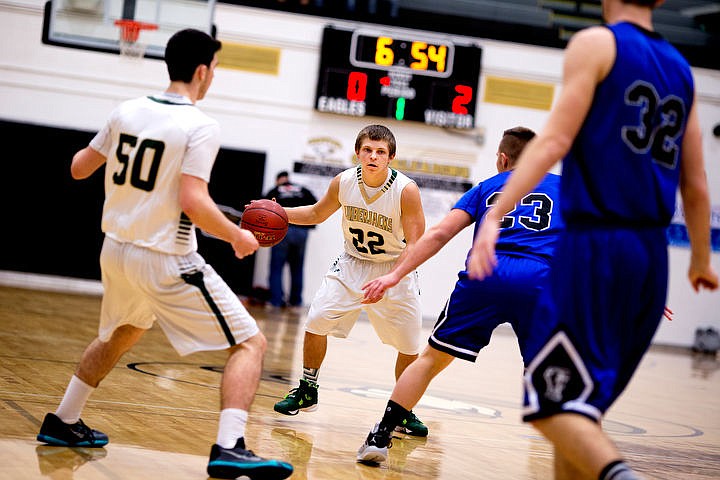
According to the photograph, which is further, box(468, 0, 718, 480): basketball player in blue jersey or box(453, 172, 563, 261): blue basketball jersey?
box(453, 172, 563, 261): blue basketball jersey

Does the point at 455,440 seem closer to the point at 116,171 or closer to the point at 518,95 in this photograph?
the point at 116,171

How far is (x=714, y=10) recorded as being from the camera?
55.1 feet

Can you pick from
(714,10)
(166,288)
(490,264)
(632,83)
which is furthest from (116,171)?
(714,10)

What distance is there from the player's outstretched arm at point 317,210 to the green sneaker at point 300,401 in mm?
974

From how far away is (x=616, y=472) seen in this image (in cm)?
A: 261

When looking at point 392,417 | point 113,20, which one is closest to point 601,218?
point 392,417

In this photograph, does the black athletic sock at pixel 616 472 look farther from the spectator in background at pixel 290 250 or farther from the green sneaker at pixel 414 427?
the spectator in background at pixel 290 250

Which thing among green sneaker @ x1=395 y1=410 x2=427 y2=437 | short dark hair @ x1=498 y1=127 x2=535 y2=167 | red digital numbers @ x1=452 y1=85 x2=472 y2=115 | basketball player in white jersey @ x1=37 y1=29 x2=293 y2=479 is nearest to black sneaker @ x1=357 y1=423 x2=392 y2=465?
basketball player in white jersey @ x1=37 y1=29 x2=293 y2=479

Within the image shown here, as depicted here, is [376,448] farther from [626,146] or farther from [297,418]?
[626,146]

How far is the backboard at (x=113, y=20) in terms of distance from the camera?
10609 millimetres

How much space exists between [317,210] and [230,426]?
2278 millimetres

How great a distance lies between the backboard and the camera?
34.8 feet

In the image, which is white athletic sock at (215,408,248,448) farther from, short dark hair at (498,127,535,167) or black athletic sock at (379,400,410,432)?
short dark hair at (498,127,535,167)

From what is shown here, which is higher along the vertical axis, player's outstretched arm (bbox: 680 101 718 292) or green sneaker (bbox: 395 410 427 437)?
player's outstretched arm (bbox: 680 101 718 292)
